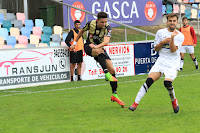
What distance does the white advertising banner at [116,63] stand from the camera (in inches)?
633

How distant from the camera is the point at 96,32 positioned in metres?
9.46

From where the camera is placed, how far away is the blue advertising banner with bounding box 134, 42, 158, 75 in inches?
690

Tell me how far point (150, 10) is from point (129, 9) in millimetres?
1531

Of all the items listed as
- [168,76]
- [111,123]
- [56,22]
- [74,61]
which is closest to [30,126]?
[111,123]

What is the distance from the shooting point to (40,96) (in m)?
11.7

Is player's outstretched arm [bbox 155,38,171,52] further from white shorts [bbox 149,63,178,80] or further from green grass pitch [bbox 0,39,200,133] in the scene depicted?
green grass pitch [bbox 0,39,200,133]

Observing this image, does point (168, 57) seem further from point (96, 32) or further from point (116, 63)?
point (116, 63)

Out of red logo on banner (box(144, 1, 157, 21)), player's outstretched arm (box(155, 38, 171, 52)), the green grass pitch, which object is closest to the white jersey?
player's outstretched arm (box(155, 38, 171, 52))

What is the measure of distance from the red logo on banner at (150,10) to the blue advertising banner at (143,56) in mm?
7988

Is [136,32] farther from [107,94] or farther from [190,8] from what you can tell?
[190,8]

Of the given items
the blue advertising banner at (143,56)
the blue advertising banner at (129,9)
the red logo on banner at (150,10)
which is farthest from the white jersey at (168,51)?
the red logo on banner at (150,10)

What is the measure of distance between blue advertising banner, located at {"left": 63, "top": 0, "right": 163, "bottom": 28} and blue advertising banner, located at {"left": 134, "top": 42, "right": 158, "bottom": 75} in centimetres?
543

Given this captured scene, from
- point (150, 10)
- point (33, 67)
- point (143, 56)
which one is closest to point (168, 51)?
point (33, 67)

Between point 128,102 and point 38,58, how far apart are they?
5190 millimetres
